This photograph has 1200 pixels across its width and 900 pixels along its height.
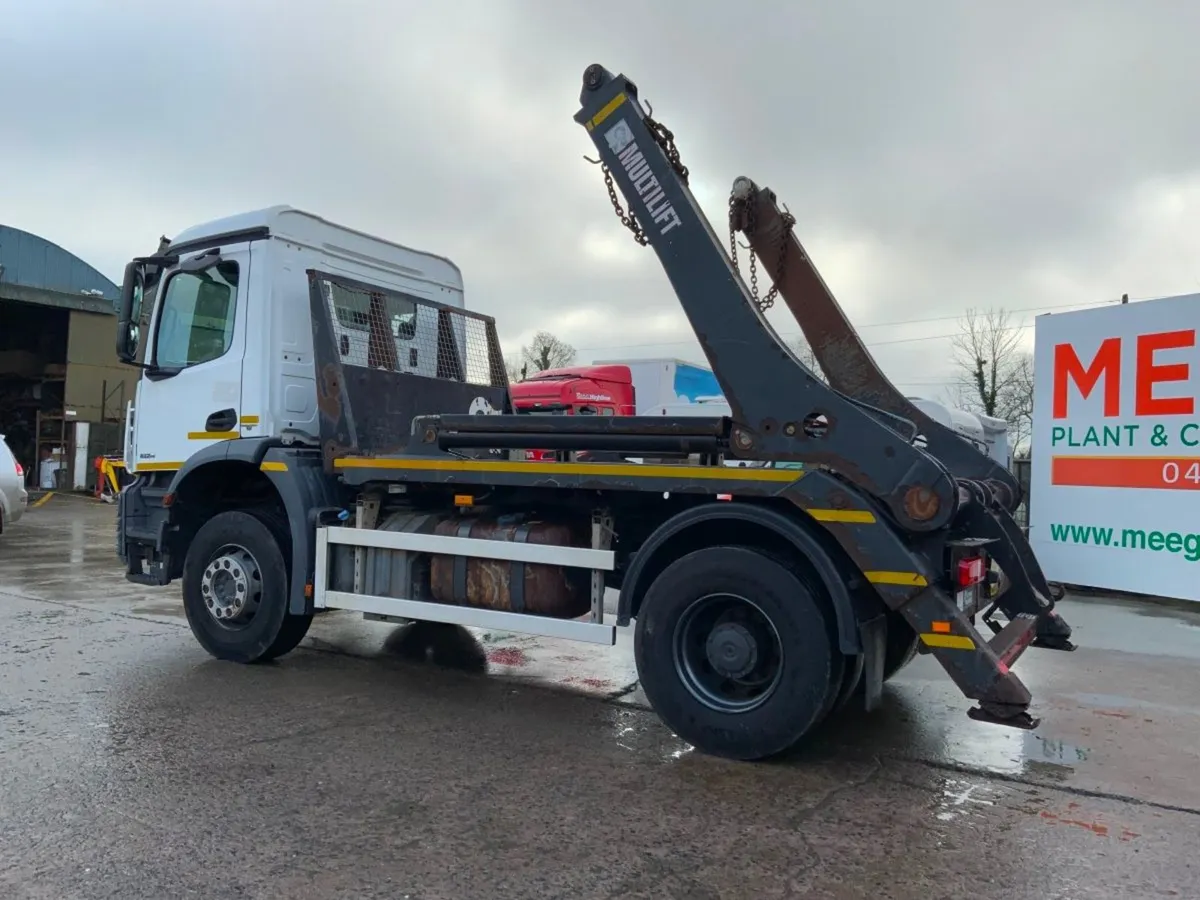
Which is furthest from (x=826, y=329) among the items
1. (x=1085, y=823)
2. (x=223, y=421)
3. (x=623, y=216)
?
(x=223, y=421)

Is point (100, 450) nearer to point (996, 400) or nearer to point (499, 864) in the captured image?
point (499, 864)

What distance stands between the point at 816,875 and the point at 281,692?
3.75 metres

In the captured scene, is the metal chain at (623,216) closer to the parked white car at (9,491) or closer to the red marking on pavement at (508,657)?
the red marking on pavement at (508,657)

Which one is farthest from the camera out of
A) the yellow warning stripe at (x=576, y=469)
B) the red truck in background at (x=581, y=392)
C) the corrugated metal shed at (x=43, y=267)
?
the corrugated metal shed at (x=43, y=267)

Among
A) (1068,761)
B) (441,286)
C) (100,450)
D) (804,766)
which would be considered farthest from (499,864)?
(100,450)

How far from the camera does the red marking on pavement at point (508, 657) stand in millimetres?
6984

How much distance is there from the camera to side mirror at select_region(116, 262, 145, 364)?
6539 millimetres

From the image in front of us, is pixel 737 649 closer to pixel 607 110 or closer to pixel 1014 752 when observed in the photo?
pixel 1014 752

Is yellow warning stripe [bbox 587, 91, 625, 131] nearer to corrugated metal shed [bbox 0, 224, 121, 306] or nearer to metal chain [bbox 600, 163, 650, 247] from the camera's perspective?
metal chain [bbox 600, 163, 650, 247]

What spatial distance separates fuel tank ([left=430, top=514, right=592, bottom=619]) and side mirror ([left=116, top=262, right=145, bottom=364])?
291 centimetres

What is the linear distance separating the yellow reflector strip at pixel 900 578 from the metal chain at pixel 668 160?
86.6 inches

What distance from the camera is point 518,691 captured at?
6.10 m

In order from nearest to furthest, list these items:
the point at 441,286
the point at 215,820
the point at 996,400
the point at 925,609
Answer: the point at 215,820
the point at 925,609
the point at 441,286
the point at 996,400

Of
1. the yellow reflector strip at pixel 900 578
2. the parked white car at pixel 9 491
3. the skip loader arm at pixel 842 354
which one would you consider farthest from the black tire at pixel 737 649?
the parked white car at pixel 9 491
